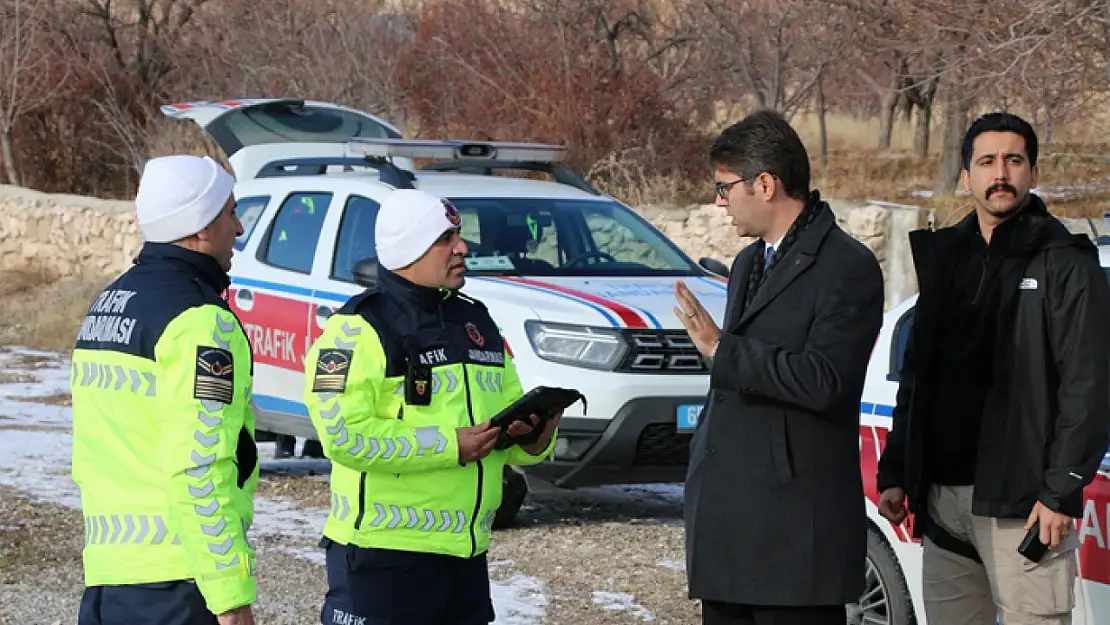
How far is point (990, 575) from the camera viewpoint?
4.25 metres

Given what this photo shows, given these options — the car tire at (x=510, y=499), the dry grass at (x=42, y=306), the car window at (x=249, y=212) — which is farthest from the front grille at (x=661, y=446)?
the dry grass at (x=42, y=306)

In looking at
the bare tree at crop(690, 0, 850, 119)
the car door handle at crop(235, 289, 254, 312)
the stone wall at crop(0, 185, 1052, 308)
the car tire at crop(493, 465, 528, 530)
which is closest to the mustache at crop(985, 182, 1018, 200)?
the car tire at crop(493, 465, 528, 530)

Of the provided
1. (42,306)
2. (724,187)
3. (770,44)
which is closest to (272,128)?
(724,187)

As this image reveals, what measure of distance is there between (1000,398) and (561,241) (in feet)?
16.5

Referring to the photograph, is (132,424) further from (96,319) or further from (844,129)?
(844,129)

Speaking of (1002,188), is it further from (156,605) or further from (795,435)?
(156,605)

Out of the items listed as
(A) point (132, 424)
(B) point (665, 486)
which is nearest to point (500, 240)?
(B) point (665, 486)

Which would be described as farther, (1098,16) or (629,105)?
(629,105)

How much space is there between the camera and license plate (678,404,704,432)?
7.95 m

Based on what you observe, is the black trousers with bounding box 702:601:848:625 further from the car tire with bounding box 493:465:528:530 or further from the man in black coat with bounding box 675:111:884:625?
the car tire with bounding box 493:465:528:530

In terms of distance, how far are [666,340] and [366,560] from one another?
416cm

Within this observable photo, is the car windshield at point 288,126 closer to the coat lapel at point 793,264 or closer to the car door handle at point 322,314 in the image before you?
the car door handle at point 322,314

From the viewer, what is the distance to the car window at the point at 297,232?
30.5ft

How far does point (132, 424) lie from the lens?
354 centimetres
